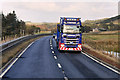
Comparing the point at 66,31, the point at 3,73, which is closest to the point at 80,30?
the point at 66,31

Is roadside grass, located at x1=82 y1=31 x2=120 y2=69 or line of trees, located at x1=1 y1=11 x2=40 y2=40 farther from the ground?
line of trees, located at x1=1 y1=11 x2=40 y2=40

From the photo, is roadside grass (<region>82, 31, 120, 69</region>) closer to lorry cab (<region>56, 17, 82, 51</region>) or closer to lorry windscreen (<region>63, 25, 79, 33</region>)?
lorry cab (<region>56, 17, 82, 51</region>)

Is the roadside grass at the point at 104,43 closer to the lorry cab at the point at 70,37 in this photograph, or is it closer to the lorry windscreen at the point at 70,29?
the lorry cab at the point at 70,37

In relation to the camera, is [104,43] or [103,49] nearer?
[103,49]

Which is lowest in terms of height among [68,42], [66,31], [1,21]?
[68,42]

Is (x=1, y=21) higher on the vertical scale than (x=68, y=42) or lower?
higher

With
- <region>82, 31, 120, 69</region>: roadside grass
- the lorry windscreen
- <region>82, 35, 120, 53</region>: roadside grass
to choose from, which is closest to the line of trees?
<region>82, 35, 120, 53</region>: roadside grass

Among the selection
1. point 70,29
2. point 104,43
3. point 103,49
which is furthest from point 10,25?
point 70,29

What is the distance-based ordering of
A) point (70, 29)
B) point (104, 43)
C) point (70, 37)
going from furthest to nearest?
1. point (104, 43)
2. point (70, 29)
3. point (70, 37)

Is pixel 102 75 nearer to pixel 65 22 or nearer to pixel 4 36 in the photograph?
pixel 65 22

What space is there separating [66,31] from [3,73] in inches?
380

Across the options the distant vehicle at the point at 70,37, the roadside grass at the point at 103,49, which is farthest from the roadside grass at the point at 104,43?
the distant vehicle at the point at 70,37

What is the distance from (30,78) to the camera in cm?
846

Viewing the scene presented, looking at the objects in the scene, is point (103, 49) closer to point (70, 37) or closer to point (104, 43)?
point (104, 43)
